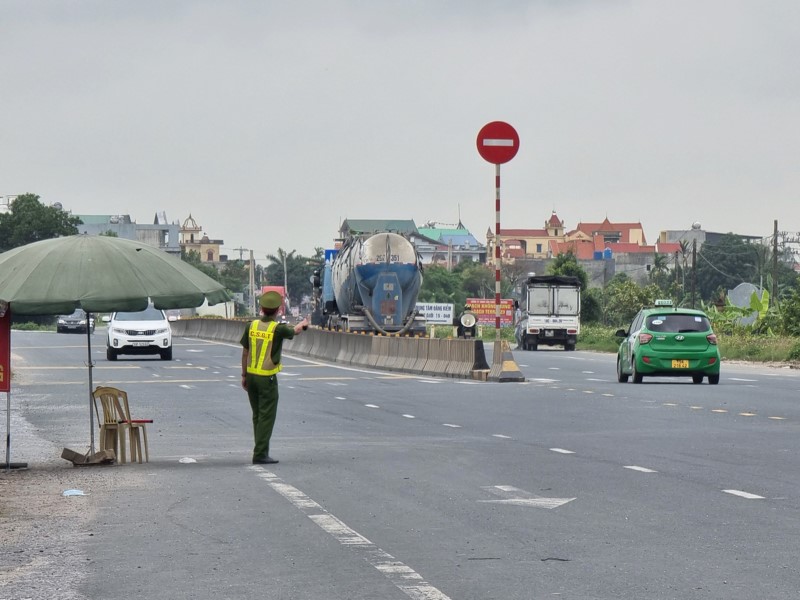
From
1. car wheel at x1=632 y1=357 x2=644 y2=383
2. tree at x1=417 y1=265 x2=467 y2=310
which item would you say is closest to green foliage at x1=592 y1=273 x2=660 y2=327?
tree at x1=417 y1=265 x2=467 y2=310

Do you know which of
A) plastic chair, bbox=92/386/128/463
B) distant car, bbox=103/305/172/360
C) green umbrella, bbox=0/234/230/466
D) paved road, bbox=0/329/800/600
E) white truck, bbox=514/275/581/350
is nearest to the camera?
paved road, bbox=0/329/800/600

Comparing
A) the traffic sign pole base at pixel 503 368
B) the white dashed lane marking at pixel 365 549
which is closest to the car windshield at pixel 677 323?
the traffic sign pole base at pixel 503 368

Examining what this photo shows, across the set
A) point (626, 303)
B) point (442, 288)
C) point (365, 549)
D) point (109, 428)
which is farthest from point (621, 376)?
point (442, 288)

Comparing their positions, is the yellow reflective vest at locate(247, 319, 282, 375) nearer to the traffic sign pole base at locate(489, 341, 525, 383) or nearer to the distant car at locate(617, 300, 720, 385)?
the distant car at locate(617, 300, 720, 385)

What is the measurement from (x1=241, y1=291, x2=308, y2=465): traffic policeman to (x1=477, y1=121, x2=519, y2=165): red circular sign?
18387 millimetres

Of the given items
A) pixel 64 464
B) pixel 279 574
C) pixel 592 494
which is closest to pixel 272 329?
pixel 64 464

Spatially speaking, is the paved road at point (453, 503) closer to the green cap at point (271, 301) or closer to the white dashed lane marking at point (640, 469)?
the white dashed lane marking at point (640, 469)

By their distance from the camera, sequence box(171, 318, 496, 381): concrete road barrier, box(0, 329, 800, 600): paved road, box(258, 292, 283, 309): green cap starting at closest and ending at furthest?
1. box(0, 329, 800, 600): paved road
2. box(258, 292, 283, 309): green cap
3. box(171, 318, 496, 381): concrete road barrier

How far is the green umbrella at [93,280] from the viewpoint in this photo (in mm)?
14977

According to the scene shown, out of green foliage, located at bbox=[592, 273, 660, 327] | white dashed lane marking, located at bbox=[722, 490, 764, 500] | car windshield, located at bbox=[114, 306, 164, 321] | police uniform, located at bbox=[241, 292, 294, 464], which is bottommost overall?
white dashed lane marking, located at bbox=[722, 490, 764, 500]

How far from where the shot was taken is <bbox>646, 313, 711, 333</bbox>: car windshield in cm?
3195

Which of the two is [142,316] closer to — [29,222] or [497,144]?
[497,144]

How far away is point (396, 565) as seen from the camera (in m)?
9.44

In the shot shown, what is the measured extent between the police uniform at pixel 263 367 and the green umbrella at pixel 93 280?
1.68 ft
